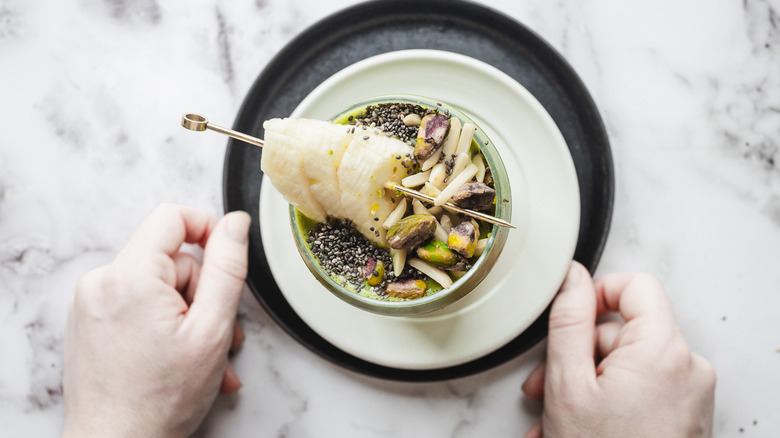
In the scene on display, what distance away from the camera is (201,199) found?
5.87 feet

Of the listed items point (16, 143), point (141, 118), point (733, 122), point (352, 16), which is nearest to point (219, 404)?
point (141, 118)

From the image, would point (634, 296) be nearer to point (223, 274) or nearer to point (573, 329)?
point (573, 329)

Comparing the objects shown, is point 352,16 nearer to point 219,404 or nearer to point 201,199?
point 201,199

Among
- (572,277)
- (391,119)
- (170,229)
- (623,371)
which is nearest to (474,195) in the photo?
(391,119)

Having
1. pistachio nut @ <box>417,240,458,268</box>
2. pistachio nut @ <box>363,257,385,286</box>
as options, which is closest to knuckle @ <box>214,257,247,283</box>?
pistachio nut @ <box>363,257,385,286</box>

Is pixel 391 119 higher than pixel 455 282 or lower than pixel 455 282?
higher

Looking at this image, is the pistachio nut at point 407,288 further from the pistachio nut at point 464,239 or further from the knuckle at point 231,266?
the knuckle at point 231,266

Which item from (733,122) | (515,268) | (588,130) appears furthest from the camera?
(733,122)

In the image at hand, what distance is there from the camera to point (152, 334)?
1492 mm

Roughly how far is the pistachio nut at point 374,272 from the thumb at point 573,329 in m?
0.51

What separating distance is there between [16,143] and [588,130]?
5.59ft

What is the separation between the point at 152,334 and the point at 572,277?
1062 mm

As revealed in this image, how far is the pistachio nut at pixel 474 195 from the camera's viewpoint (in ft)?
4.02

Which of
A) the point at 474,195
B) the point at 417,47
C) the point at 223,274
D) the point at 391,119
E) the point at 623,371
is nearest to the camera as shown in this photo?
the point at 474,195
